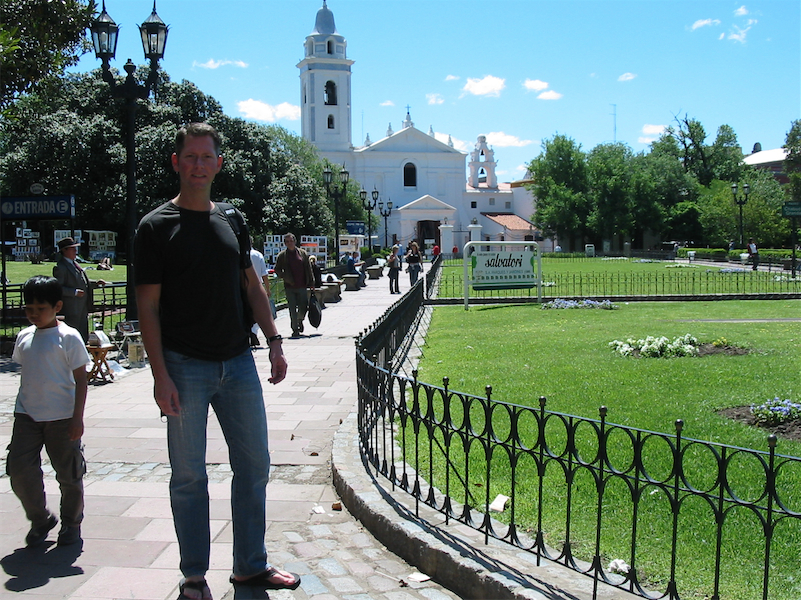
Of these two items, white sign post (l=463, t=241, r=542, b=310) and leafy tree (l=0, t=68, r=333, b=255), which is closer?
A: white sign post (l=463, t=241, r=542, b=310)

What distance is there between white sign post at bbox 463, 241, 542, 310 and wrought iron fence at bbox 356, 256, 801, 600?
13351 millimetres

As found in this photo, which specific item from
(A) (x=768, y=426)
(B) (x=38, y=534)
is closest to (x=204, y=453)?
(B) (x=38, y=534)

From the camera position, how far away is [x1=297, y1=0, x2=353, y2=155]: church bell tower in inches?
3179

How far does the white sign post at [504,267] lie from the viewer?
19.3 meters

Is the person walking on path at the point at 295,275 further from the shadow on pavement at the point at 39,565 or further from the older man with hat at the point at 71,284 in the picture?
the shadow on pavement at the point at 39,565

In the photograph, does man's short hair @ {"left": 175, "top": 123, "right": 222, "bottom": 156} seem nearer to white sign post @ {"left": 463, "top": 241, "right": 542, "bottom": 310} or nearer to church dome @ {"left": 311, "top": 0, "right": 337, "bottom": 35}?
white sign post @ {"left": 463, "top": 241, "right": 542, "bottom": 310}

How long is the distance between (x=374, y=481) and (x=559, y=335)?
8349 mm

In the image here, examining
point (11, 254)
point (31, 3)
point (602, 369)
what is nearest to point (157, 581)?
point (602, 369)

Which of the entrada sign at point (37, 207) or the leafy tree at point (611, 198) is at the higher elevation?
the leafy tree at point (611, 198)

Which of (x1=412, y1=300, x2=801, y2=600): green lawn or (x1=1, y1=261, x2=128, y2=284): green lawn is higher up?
(x1=1, y1=261, x2=128, y2=284): green lawn

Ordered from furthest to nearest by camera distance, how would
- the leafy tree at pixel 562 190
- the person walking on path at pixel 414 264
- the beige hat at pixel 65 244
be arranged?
the leafy tree at pixel 562 190
the person walking on path at pixel 414 264
the beige hat at pixel 65 244

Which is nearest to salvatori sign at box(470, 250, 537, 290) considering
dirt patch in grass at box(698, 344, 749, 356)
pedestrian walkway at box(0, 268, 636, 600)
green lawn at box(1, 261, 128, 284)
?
dirt patch in grass at box(698, 344, 749, 356)

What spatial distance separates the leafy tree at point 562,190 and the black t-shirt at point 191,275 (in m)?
74.8

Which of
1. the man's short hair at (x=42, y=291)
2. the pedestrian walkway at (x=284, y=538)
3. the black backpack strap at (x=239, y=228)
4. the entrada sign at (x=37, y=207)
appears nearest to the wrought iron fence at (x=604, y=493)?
the pedestrian walkway at (x=284, y=538)
